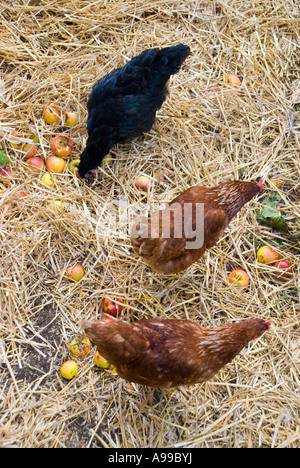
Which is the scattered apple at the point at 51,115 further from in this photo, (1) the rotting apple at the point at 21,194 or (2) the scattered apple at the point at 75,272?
(2) the scattered apple at the point at 75,272

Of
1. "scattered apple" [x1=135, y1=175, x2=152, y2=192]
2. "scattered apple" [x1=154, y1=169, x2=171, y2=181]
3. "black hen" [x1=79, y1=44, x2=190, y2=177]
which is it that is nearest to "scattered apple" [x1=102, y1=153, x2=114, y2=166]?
"black hen" [x1=79, y1=44, x2=190, y2=177]

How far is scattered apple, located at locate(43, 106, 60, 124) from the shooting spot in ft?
11.5

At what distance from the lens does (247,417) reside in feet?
8.88

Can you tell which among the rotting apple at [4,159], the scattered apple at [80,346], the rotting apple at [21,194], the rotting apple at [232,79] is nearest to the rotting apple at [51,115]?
the rotting apple at [4,159]

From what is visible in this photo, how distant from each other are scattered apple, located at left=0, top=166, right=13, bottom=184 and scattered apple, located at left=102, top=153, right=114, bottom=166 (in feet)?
2.56

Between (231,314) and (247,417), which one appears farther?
(231,314)

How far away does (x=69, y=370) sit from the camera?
269 cm

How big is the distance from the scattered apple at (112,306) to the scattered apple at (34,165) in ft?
4.16

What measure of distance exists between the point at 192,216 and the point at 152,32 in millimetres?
2262

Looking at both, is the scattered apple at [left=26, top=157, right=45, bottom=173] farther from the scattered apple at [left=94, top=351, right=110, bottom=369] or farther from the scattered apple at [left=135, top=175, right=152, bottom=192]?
the scattered apple at [left=94, top=351, right=110, bottom=369]

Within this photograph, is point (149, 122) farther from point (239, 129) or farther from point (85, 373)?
point (85, 373)

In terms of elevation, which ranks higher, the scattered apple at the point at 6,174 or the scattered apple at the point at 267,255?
the scattered apple at the point at 6,174

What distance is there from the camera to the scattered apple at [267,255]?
327cm
